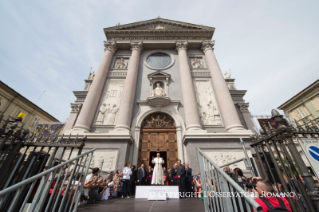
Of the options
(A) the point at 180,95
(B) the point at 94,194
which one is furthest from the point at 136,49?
(B) the point at 94,194

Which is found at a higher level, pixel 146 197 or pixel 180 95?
pixel 180 95

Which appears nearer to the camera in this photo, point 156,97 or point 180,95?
point 156,97

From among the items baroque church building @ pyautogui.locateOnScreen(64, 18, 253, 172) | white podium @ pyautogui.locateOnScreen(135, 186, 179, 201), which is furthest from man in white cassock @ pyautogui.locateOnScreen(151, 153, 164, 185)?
baroque church building @ pyautogui.locateOnScreen(64, 18, 253, 172)

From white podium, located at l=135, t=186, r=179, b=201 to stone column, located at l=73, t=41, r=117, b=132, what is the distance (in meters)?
5.85

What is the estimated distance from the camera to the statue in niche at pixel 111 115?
10.2 m

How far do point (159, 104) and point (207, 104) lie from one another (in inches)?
154

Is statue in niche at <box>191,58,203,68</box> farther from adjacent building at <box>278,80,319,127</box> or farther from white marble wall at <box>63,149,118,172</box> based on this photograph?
adjacent building at <box>278,80,319,127</box>

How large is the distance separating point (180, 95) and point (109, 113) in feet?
19.6

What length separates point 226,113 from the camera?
9875mm

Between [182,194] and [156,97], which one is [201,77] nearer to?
[156,97]

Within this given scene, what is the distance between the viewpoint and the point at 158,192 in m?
4.88

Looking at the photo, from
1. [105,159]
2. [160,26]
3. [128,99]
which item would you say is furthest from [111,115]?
[160,26]

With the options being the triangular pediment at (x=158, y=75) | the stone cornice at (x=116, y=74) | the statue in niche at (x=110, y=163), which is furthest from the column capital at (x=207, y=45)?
the statue in niche at (x=110, y=163)

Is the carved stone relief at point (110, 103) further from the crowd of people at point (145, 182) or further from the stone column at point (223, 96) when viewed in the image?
the stone column at point (223, 96)
